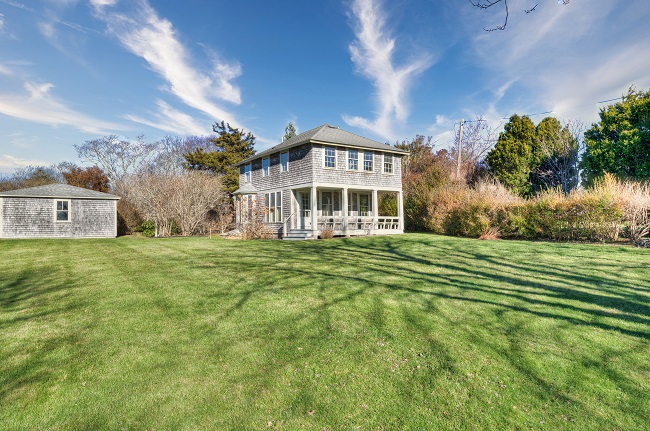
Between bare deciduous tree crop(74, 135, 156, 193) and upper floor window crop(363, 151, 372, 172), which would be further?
bare deciduous tree crop(74, 135, 156, 193)

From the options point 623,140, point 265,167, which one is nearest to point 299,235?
point 265,167

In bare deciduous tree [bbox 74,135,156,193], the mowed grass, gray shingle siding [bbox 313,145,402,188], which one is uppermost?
bare deciduous tree [bbox 74,135,156,193]

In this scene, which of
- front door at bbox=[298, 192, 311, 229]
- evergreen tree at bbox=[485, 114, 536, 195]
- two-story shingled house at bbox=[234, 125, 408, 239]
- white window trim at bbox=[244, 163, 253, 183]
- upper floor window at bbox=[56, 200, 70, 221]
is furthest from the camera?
evergreen tree at bbox=[485, 114, 536, 195]

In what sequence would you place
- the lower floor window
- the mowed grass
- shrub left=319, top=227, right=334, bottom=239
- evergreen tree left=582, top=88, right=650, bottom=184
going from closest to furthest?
the mowed grass < shrub left=319, top=227, right=334, bottom=239 < the lower floor window < evergreen tree left=582, top=88, right=650, bottom=184

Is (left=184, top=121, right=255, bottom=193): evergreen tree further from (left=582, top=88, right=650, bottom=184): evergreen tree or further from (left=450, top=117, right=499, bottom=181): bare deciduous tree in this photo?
(left=582, top=88, right=650, bottom=184): evergreen tree

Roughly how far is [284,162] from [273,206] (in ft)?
10.4

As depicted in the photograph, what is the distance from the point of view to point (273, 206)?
70.2 ft

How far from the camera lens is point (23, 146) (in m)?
23.9

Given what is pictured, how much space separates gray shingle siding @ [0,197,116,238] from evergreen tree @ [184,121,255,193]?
10.4 meters

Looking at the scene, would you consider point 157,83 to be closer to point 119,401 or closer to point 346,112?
point 346,112

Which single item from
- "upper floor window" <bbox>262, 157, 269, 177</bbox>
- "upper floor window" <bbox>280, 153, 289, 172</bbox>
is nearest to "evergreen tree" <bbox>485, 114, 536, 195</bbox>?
"upper floor window" <bbox>280, 153, 289, 172</bbox>

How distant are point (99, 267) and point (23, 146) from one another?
79.6 ft

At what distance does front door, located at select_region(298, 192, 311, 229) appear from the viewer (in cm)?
2030

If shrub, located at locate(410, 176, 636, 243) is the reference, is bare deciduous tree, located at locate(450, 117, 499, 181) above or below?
above
